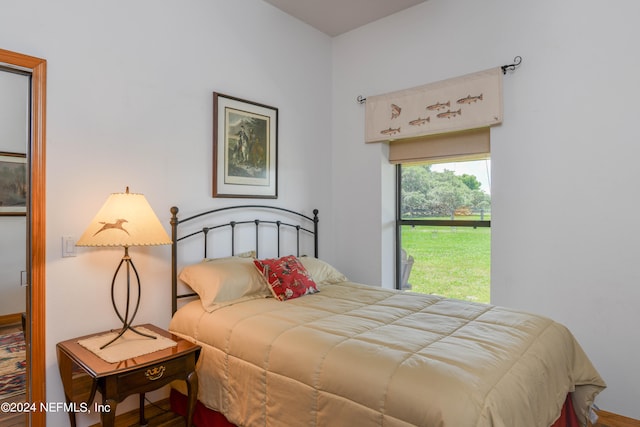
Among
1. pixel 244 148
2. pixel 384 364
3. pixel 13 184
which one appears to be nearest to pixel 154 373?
pixel 384 364

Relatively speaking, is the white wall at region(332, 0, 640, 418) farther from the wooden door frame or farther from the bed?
the wooden door frame

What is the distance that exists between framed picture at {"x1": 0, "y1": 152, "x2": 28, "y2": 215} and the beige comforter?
106 centimetres

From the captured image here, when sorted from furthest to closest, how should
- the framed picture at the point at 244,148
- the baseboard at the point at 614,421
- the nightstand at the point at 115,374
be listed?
1. the framed picture at the point at 244,148
2. the baseboard at the point at 614,421
3. the nightstand at the point at 115,374

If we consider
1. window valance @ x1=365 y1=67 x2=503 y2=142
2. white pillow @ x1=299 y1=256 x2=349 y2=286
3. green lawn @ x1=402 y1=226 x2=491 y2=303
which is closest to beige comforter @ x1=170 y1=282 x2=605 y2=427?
white pillow @ x1=299 y1=256 x2=349 y2=286

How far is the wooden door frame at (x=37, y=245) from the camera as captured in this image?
2016mm

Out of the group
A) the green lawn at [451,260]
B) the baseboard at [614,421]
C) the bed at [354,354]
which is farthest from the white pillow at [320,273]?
the baseboard at [614,421]

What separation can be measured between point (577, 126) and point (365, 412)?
2340mm

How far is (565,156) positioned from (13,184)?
3.36 metres

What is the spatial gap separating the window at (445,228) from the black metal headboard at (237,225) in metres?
0.91

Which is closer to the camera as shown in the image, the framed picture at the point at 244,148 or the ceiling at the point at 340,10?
the framed picture at the point at 244,148

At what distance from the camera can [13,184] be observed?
2002 mm

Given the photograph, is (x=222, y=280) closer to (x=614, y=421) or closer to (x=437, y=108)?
Result: (x=437, y=108)

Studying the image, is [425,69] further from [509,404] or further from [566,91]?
[509,404]

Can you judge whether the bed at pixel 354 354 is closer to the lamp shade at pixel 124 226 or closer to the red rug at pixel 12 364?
the lamp shade at pixel 124 226
